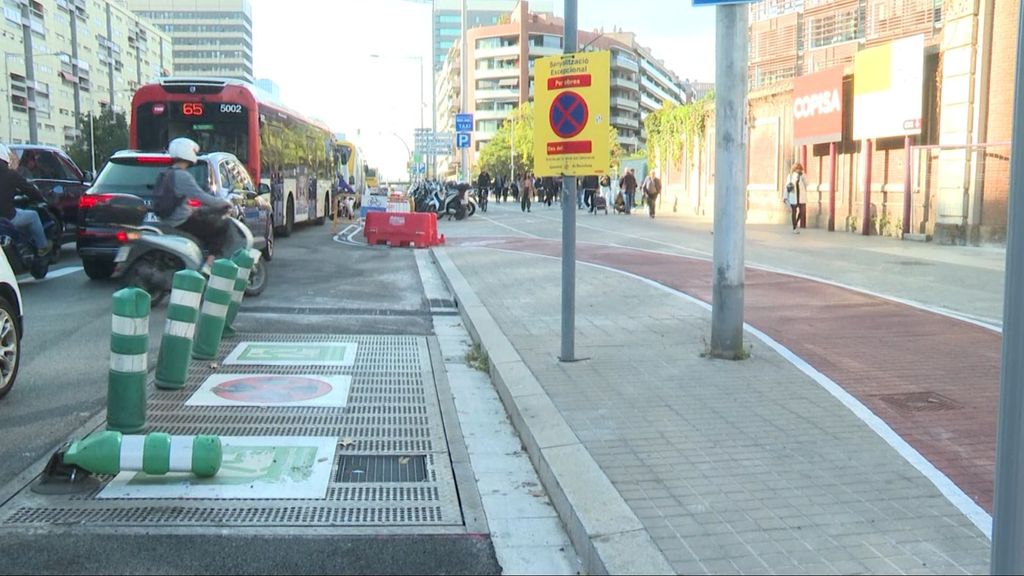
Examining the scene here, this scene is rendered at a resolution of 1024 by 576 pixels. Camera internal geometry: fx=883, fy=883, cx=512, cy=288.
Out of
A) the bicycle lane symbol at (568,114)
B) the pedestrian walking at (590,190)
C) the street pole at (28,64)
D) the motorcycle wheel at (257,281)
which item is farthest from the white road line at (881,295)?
the street pole at (28,64)

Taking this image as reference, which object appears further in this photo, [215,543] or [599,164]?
[599,164]

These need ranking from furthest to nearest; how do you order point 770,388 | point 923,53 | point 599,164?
point 923,53 → point 599,164 → point 770,388

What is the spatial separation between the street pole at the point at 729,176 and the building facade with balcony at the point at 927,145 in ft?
39.2

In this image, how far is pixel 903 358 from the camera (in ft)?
24.1

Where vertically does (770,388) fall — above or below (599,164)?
below

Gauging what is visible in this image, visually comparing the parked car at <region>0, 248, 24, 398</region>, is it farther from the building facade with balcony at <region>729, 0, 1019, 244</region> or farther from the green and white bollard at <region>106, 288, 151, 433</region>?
the building facade with balcony at <region>729, 0, 1019, 244</region>

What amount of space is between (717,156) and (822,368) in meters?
1.87

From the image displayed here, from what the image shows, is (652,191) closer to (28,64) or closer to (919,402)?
(919,402)

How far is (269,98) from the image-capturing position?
2073 centimetres

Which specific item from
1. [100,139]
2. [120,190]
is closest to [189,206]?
[120,190]

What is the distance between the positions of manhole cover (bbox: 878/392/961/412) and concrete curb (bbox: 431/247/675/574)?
2302mm

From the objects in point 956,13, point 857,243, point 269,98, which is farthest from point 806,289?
point 269,98

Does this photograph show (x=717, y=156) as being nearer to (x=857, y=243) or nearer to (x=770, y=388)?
(x=770, y=388)

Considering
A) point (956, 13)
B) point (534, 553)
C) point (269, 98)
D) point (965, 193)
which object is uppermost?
point (956, 13)
